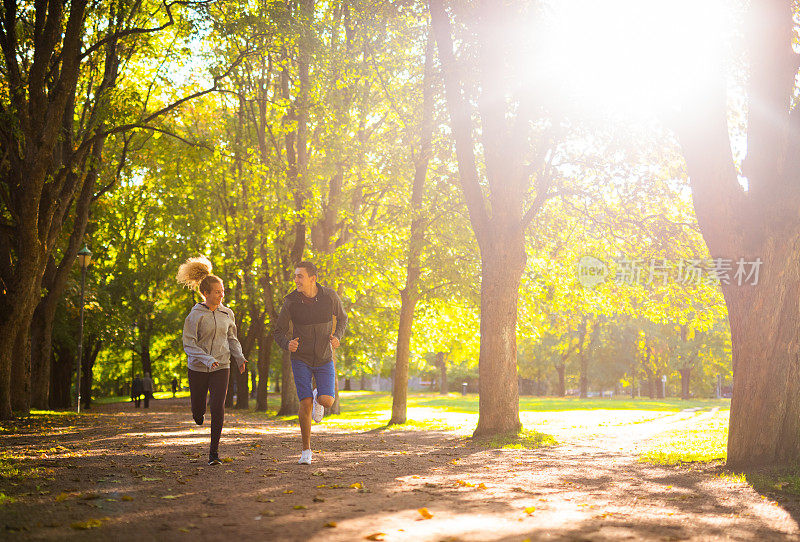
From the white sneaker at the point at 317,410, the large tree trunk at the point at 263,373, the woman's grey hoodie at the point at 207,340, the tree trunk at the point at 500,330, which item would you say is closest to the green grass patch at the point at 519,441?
the tree trunk at the point at 500,330

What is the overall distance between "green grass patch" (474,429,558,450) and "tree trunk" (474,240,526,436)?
0.90ft

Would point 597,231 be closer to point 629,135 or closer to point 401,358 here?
point 629,135

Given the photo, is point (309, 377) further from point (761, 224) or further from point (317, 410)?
point (761, 224)

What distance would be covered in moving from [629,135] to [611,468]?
6.12 meters

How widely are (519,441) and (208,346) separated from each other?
6.24m

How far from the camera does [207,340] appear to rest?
805cm

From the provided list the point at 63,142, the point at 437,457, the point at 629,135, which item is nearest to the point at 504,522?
the point at 437,457

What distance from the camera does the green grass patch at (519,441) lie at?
1189cm

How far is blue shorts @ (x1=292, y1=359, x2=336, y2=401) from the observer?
820 centimetres

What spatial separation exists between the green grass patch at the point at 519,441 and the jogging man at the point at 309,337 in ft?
14.6

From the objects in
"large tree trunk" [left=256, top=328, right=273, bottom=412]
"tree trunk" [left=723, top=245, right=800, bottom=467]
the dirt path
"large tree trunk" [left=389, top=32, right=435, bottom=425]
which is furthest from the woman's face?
"large tree trunk" [left=256, top=328, right=273, bottom=412]

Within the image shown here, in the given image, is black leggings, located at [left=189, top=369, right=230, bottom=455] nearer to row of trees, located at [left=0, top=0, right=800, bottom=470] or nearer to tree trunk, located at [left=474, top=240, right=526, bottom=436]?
row of trees, located at [left=0, top=0, right=800, bottom=470]

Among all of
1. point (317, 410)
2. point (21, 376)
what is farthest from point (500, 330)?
point (21, 376)

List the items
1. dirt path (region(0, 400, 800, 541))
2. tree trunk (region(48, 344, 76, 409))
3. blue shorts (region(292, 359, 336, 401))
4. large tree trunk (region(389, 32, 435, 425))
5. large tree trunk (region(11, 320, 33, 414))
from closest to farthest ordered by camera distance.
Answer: dirt path (region(0, 400, 800, 541)) → blue shorts (region(292, 359, 336, 401)) → large tree trunk (region(389, 32, 435, 425)) → large tree trunk (region(11, 320, 33, 414)) → tree trunk (region(48, 344, 76, 409))
